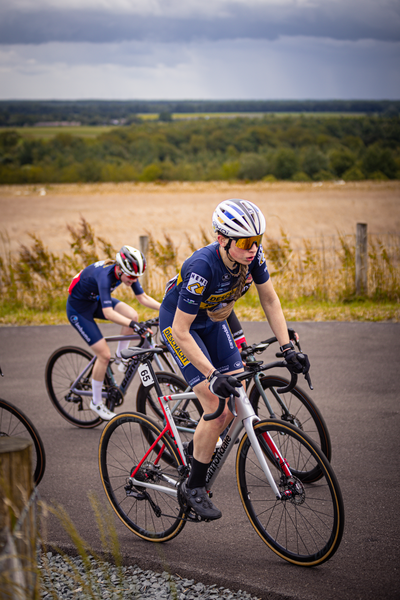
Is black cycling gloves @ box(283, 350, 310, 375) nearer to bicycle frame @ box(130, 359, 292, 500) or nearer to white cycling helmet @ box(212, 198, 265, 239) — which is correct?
bicycle frame @ box(130, 359, 292, 500)


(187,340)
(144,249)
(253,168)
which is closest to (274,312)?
(187,340)

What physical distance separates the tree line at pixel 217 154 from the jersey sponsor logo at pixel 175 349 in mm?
77956

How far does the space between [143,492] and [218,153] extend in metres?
110

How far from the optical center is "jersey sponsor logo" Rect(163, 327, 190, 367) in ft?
11.8

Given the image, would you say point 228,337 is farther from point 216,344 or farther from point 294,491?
point 294,491

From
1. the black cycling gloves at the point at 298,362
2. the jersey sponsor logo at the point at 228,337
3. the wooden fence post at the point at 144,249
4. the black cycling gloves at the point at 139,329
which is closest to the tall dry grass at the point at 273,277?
the wooden fence post at the point at 144,249

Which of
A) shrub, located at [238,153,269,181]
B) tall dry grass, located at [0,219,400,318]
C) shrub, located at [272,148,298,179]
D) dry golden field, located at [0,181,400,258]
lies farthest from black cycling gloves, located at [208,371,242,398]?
shrub, located at [272,148,298,179]

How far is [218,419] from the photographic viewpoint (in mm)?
3387

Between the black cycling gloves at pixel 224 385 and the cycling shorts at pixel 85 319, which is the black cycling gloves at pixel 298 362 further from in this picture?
the cycling shorts at pixel 85 319

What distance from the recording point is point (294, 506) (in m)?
3.80

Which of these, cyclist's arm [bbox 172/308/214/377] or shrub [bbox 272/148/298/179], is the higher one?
shrub [bbox 272/148/298/179]

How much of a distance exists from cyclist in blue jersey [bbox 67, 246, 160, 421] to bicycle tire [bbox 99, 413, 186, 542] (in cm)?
149

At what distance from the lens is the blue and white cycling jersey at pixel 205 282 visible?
3.29 m

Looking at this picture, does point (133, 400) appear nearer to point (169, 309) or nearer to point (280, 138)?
point (169, 309)
